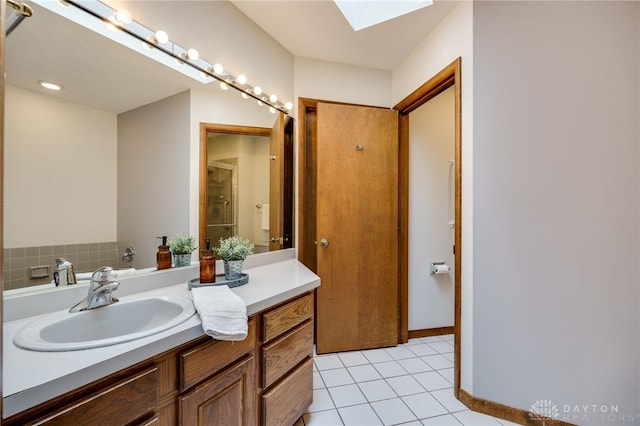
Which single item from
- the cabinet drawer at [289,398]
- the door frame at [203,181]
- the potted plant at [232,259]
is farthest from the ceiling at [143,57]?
the cabinet drawer at [289,398]

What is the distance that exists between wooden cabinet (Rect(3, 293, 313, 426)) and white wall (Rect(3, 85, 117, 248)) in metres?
0.68

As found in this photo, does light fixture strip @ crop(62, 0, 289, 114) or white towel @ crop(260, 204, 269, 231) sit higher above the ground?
light fixture strip @ crop(62, 0, 289, 114)

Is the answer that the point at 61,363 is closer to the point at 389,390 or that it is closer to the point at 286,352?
the point at 286,352

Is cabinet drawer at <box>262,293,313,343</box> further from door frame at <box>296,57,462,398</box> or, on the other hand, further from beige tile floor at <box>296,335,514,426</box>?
door frame at <box>296,57,462,398</box>

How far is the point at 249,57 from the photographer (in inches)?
73.5

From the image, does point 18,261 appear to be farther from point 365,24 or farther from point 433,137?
point 433,137

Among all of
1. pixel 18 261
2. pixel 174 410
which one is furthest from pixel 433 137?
pixel 18 261

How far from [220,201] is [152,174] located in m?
0.38

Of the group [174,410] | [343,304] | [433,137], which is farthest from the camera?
[433,137]

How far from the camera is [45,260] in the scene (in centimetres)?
103

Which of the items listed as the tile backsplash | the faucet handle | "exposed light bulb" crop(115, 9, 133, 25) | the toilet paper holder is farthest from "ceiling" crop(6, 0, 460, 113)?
the toilet paper holder

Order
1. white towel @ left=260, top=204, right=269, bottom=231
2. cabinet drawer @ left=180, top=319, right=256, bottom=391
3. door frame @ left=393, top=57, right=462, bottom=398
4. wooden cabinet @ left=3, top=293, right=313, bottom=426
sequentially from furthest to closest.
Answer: white towel @ left=260, top=204, right=269, bottom=231 < door frame @ left=393, top=57, right=462, bottom=398 < cabinet drawer @ left=180, top=319, right=256, bottom=391 < wooden cabinet @ left=3, top=293, right=313, bottom=426

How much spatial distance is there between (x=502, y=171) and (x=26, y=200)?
2.13 meters

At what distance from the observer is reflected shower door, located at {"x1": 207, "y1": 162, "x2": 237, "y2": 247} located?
1568mm
